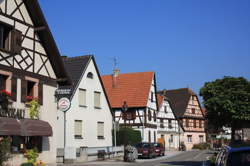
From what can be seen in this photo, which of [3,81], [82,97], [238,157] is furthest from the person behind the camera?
[82,97]

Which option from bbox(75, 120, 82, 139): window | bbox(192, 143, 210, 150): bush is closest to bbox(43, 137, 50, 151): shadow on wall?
bbox(75, 120, 82, 139): window

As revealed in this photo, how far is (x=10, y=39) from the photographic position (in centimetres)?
2209

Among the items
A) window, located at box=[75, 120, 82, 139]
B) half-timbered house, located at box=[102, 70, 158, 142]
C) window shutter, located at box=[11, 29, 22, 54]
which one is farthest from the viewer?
half-timbered house, located at box=[102, 70, 158, 142]

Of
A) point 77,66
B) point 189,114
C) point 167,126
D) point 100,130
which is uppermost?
point 77,66

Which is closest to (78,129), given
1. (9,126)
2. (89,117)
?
(89,117)

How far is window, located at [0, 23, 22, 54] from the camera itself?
22016mm

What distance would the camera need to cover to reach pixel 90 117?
116 feet

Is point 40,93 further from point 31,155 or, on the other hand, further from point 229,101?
point 229,101

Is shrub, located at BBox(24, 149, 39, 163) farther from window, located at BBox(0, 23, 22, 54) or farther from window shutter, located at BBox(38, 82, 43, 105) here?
window, located at BBox(0, 23, 22, 54)

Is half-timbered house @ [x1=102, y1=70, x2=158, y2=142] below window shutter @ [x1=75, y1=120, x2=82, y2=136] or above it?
above

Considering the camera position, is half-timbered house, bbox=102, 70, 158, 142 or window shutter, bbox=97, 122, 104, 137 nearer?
window shutter, bbox=97, 122, 104, 137

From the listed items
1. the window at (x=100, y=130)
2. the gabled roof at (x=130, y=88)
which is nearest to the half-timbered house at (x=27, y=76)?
the window at (x=100, y=130)

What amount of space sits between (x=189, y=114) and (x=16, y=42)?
4855 cm

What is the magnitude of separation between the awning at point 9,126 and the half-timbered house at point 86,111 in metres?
11.1
